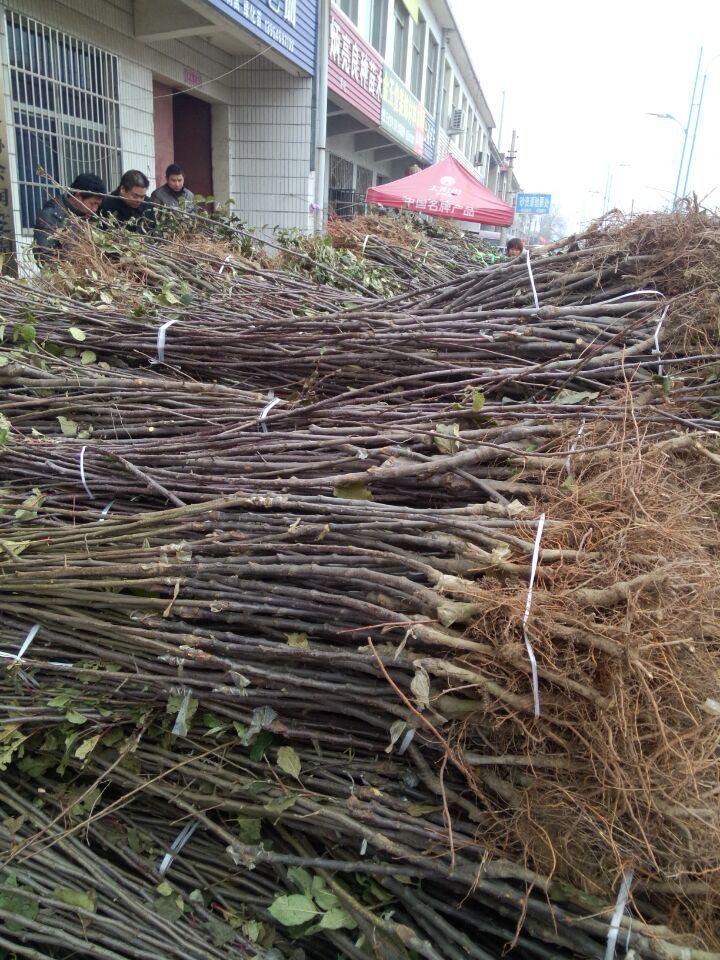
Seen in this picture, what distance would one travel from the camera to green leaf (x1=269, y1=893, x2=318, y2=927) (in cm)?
141

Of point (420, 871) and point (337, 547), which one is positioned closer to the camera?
point (420, 871)

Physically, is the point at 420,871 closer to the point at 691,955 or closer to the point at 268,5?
the point at 691,955

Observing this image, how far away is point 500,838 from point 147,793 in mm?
948

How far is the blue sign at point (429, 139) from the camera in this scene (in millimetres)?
20094

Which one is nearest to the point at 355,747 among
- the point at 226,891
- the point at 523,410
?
the point at 226,891

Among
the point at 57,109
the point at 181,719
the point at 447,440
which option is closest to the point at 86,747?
the point at 181,719

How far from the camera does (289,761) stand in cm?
154

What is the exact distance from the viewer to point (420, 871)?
54.2 inches

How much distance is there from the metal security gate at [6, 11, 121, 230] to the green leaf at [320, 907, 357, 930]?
19.8 feet

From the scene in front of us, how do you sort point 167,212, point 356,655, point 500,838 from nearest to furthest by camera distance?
point 500,838 < point 356,655 < point 167,212

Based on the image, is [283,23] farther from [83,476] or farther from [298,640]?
[298,640]

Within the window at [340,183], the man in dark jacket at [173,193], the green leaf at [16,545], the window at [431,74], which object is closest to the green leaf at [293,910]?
the green leaf at [16,545]

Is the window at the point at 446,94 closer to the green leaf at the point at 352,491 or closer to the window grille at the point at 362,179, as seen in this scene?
the window grille at the point at 362,179

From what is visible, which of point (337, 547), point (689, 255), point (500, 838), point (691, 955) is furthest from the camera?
point (689, 255)
